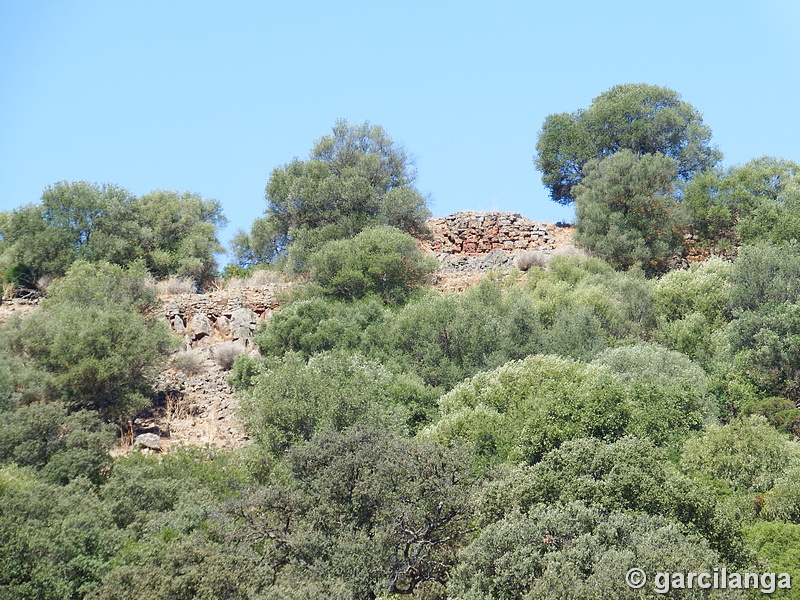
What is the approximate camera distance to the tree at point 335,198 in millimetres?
54750

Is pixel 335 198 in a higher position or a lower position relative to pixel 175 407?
higher

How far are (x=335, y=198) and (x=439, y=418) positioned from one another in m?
22.2

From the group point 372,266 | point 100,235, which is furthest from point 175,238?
point 372,266

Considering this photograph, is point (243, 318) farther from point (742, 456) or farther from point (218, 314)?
point (742, 456)

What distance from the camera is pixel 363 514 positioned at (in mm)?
27359

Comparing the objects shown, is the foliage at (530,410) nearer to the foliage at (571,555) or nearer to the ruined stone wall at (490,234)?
the foliage at (571,555)

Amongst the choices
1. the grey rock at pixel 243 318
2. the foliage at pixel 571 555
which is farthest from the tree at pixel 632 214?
the foliage at pixel 571 555

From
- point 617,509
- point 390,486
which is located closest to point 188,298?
point 390,486

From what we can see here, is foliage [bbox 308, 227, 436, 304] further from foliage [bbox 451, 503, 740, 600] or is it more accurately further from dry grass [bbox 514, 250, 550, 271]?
foliage [bbox 451, 503, 740, 600]

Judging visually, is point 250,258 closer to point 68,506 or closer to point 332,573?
point 68,506

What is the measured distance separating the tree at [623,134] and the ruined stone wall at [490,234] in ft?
9.26

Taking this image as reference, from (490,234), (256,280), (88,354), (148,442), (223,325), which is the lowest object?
(148,442)

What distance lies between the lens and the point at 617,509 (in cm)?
2544

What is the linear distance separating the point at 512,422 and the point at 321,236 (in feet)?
76.0
